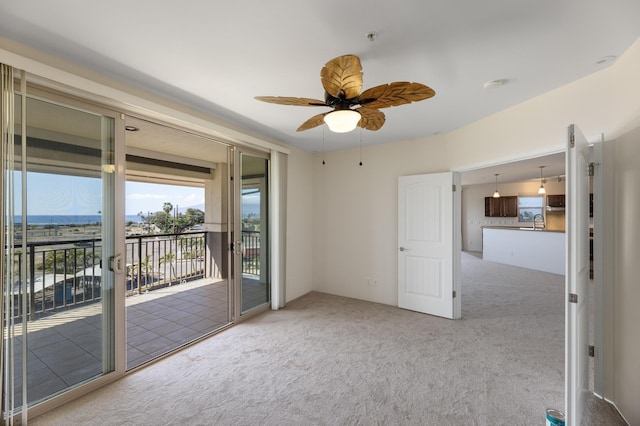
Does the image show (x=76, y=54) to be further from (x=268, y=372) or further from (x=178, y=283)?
(x=178, y=283)

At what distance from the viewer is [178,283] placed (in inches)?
222

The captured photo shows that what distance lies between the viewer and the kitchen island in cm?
655

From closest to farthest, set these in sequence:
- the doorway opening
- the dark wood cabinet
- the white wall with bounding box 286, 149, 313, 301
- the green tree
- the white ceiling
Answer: the white ceiling
the green tree
the doorway opening
the white wall with bounding box 286, 149, 313, 301
the dark wood cabinet

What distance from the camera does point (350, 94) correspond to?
1749mm

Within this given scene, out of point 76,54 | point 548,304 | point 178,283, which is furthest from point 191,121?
point 548,304

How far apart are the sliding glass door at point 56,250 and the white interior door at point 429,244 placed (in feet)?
11.5

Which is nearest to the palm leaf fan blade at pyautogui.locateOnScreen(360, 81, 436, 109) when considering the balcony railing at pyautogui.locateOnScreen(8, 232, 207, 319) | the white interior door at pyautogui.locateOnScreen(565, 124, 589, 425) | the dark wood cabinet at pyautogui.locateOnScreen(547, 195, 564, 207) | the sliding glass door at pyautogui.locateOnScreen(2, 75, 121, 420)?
the white interior door at pyautogui.locateOnScreen(565, 124, 589, 425)

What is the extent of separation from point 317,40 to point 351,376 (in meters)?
2.65

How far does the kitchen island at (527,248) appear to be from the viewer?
21.5 ft

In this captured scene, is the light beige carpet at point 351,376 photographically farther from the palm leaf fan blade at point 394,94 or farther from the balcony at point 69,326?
the palm leaf fan blade at point 394,94

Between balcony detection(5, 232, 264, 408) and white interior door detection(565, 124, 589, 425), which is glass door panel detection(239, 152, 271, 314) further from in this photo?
white interior door detection(565, 124, 589, 425)

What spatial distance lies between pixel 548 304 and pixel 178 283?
6.64 meters

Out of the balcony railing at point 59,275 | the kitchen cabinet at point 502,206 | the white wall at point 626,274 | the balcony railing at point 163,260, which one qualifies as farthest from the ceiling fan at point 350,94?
the kitchen cabinet at point 502,206

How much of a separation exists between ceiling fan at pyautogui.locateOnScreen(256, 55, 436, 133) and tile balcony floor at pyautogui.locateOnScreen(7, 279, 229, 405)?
7.41 ft
